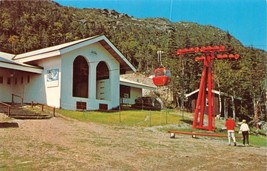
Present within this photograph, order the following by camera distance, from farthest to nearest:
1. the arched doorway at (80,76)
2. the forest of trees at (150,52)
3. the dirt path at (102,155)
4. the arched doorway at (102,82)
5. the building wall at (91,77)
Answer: the forest of trees at (150,52) < the arched doorway at (102,82) < the arched doorway at (80,76) < the building wall at (91,77) < the dirt path at (102,155)

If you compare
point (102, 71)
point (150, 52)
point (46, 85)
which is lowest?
point (46, 85)

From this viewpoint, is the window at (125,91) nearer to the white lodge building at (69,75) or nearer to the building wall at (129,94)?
the building wall at (129,94)

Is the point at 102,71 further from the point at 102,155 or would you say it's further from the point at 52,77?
the point at 102,155

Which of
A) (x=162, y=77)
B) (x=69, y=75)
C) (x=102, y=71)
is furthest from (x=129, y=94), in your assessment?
(x=162, y=77)

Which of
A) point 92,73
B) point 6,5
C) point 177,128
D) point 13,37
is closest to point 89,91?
point 92,73

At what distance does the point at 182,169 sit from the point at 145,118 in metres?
16.3

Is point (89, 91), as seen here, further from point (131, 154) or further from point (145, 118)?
point (131, 154)

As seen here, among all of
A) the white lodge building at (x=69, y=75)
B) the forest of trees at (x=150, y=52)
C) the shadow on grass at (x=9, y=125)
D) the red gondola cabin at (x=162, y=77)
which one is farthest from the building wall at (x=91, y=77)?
the shadow on grass at (x=9, y=125)

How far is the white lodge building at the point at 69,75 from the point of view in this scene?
89.0 ft

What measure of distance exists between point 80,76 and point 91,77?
1.89 meters

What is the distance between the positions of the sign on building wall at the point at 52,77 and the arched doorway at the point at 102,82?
18.1 ft

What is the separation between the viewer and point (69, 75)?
2767 centimetres

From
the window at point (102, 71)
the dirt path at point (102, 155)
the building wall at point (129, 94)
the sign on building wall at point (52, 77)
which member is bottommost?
the dirt path at point (102, 155)

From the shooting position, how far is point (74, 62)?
98.9ft
